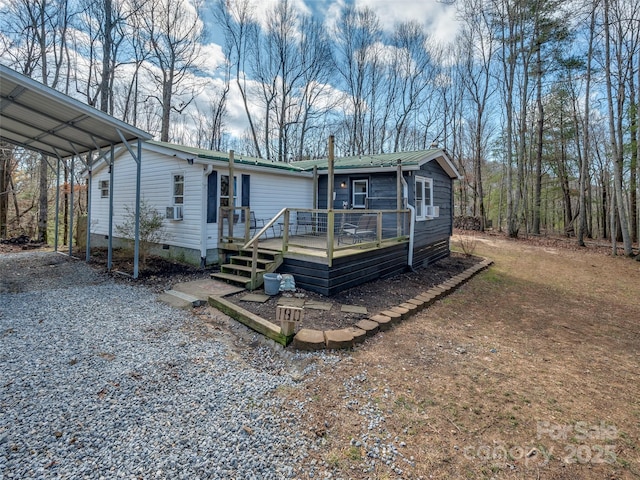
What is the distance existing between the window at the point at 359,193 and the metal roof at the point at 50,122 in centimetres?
589

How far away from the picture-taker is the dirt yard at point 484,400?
2.10 metres

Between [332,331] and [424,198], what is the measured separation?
735cm

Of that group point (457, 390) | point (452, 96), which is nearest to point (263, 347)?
point (457, 390)

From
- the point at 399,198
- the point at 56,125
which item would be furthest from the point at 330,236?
the point at 56,125

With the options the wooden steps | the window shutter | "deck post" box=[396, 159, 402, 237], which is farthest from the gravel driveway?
"deck post" box=[396, 159, 402, 237]

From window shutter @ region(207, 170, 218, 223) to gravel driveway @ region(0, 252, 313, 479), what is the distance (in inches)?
141

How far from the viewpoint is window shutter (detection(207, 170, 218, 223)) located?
25.6 feet

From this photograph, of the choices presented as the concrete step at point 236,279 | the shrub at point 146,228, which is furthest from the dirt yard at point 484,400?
the shrub at point 146,228

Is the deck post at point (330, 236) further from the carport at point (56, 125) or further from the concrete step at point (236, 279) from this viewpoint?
the carport at point (56, 125)

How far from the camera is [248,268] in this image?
6387 millimetres

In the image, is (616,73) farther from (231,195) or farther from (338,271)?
(231,195)

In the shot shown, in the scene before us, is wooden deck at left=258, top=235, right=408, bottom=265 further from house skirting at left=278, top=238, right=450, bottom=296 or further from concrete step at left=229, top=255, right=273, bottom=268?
concrete step at left=229, top=255, right=273, bottom=268

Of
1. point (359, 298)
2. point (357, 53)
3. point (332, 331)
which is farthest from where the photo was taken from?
point (357, 53)

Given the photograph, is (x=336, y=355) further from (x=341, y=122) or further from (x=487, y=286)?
(x=341, y=122)
